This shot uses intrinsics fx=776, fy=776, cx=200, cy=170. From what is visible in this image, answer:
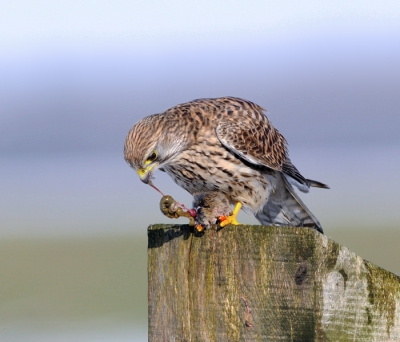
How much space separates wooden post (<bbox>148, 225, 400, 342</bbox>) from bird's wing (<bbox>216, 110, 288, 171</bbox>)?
2348 millimetres

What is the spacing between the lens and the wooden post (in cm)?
227

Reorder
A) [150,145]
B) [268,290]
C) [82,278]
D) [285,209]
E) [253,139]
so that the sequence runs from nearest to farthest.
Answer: [268,290] < [150,145] < [253,139] < [285,209] < [82,278]

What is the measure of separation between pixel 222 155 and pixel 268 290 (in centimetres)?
256

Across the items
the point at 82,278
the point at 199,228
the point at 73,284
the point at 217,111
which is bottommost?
the point at 199,228

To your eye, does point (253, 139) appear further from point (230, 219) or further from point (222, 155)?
point (230, 219)

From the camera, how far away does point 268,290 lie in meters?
2.34

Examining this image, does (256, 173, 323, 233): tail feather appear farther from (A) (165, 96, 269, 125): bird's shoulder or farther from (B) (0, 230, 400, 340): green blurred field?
(B) (0, 230, 400, 340): green blurred field

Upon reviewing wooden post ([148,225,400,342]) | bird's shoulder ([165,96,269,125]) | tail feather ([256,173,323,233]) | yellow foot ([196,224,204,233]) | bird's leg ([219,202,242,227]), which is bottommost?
wooden post ([148,225,400,342])

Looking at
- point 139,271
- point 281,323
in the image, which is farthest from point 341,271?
point 139,271

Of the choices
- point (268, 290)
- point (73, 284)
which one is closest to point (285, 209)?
point (268, 290)

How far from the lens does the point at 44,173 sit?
35562 mm

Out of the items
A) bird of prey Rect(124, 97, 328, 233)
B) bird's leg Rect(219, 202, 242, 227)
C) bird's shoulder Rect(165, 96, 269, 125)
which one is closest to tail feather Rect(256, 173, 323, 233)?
bird of prey Rect(124, 97, 328, 233)

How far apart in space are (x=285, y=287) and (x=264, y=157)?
2.78 meters

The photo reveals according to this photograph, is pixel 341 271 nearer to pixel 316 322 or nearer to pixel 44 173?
pixel 316 322
